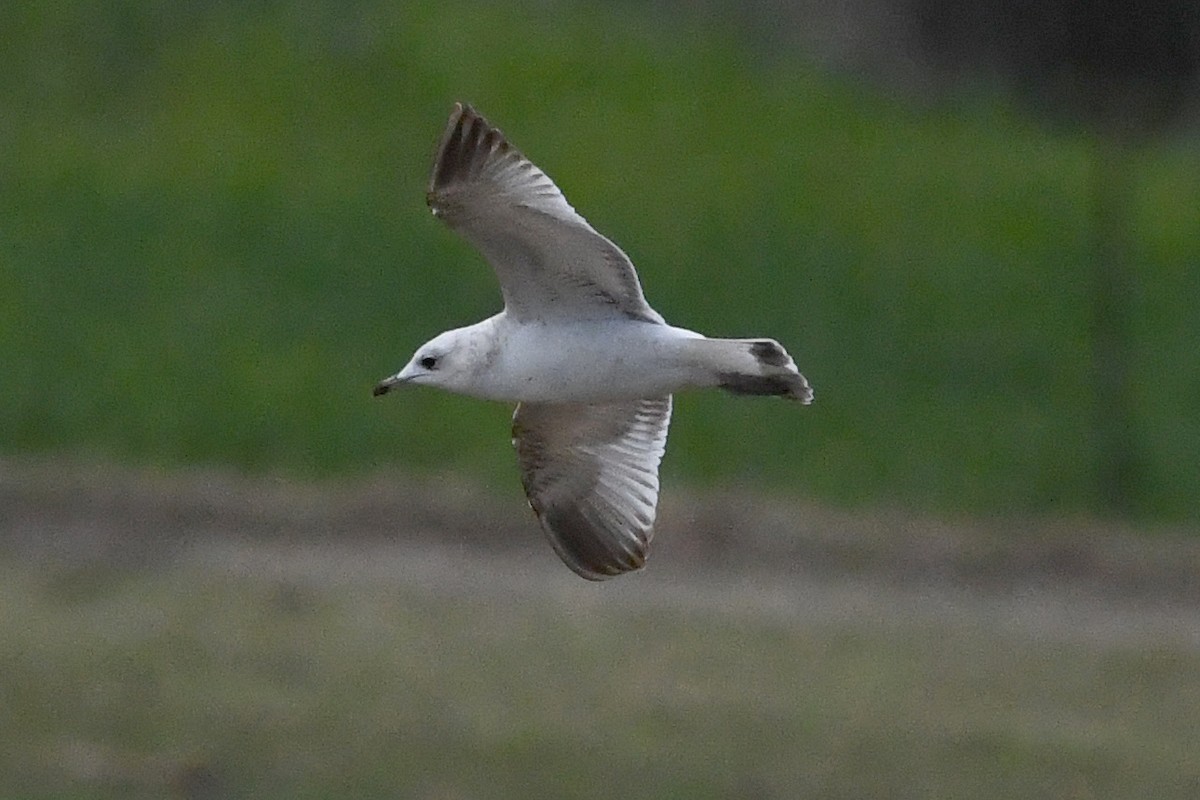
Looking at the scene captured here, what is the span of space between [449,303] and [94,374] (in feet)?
7.82

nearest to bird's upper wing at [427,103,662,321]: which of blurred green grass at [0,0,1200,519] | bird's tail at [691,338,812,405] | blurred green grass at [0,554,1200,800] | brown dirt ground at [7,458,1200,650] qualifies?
bird's tail at [691,338,812,405]

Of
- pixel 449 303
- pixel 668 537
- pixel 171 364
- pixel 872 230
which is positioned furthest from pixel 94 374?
pixel 872 230

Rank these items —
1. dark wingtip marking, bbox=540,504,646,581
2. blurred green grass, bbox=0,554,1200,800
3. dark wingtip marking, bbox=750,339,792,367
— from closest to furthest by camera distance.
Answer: dark wingtip marking, bbox=750,339,792,367 < dark wingtip marking, bbox=540,504,646,581 < blurred green grass, bbox=0,554,1200,800

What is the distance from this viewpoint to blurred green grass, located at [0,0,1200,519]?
53.9ft

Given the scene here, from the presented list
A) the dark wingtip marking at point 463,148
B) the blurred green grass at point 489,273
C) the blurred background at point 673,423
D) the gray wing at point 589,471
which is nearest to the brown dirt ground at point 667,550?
the blurred background at point 673,423

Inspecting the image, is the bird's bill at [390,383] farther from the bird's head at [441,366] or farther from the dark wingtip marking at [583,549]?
the dark wingtip marking at [583,549]

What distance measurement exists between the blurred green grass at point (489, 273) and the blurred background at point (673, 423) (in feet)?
0.13

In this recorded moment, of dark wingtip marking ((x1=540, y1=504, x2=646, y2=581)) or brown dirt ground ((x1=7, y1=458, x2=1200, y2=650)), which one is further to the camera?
brown dirt ground ((x1=7, y1=458, x2=1200, y2=650))

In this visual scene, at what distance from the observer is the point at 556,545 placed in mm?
7602

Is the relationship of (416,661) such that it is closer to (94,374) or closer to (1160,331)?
(94,374)

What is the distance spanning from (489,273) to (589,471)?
Answer: 1018 centimetres

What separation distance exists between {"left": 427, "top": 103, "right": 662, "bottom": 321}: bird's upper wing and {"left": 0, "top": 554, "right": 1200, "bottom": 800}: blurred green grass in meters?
4.43

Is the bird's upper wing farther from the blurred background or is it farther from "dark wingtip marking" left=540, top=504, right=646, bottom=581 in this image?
the blurred background

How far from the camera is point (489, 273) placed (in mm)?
17828
